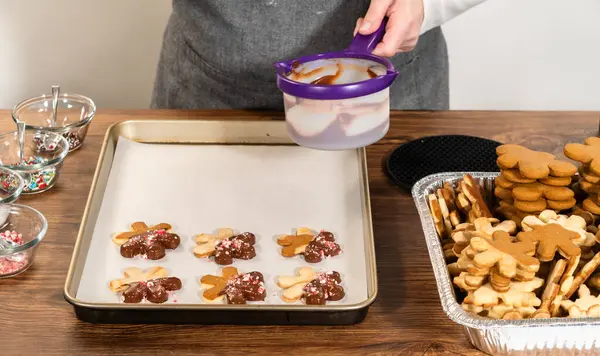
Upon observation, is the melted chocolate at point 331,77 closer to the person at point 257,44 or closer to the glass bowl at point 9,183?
the person at point 257,44

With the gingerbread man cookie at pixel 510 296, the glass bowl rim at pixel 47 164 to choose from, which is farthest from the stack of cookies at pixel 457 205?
the glass bowl rim at pixel 47 164

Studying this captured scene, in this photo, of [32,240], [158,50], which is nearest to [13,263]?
[32,240]

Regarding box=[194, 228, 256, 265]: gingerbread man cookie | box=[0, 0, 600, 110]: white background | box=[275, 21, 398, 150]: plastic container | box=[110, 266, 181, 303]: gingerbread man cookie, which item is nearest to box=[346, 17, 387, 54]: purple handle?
box=[275, 21, 398, 150]: plastic container

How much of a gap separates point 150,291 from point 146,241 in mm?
122

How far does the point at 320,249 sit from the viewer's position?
1212 millimetres

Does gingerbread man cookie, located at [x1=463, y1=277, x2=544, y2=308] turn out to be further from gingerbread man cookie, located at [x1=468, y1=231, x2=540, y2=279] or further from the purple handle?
the purple handle

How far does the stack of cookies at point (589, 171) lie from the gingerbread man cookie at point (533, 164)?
0.07 feet

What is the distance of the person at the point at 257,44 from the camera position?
5.16 ft

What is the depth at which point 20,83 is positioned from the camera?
2541mm

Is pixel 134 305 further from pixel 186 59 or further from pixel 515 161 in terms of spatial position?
pixel 186 59

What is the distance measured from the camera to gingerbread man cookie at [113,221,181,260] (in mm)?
1207

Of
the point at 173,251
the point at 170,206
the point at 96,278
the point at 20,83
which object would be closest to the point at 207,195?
the point at 170,206

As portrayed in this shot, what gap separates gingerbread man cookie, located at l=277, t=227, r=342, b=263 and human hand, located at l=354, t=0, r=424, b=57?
0.32 meters

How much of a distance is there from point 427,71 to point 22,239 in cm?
94
